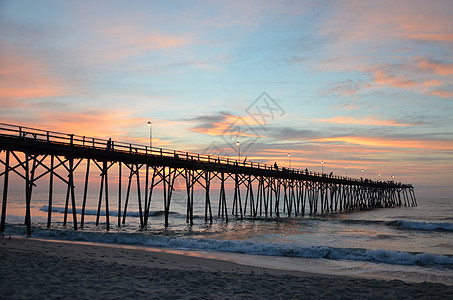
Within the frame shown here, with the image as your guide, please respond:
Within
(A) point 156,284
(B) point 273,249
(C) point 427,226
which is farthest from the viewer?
(C) point 427,226

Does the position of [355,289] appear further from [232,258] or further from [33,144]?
[33,144]

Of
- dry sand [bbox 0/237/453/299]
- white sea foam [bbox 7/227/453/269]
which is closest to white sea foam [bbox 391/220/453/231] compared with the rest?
white sea foam [bbox 7/227/453/269]

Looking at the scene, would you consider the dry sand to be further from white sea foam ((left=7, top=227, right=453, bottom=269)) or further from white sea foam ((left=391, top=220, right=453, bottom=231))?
white sea foam ((left=391, top=220, right=453, bottom=231))

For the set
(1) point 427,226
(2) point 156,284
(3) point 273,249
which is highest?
(2) point 156,284

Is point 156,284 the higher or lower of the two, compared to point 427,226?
higher

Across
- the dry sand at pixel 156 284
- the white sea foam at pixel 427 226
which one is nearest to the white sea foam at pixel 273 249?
the dry sand at pixel 156 284

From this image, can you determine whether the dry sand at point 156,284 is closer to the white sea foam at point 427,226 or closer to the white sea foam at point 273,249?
the white sea foam at point 273,249

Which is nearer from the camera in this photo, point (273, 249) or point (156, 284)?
point (156, 284)

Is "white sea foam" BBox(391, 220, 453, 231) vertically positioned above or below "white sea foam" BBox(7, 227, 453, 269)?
below

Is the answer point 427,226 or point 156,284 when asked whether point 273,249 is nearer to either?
point 156,284

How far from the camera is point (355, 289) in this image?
9570 millimetres

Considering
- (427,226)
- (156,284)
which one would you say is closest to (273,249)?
(156,284)

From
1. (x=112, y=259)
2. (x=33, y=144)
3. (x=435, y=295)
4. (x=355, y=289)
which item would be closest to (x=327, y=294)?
(x=355, y=289)

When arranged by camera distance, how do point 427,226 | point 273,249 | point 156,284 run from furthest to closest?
point 427,226
point 273,249
point 156,284
